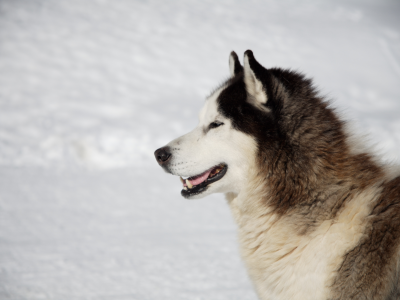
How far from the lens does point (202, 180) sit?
2.37 m

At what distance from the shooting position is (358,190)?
1.92 metres

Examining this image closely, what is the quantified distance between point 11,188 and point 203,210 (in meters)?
3.05

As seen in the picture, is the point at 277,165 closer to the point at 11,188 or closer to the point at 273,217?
the point at 273,217

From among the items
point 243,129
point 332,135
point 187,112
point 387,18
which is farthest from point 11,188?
point 387,18

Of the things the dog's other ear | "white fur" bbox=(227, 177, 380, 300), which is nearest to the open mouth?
"white fur" bbox=(227, 177, 380, 300)

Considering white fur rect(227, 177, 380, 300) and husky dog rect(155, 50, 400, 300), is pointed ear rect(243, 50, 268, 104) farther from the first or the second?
white fur rect(227, 177, 380, 300)

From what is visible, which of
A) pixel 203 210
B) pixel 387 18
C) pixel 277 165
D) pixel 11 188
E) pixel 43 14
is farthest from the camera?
pixel 387 18

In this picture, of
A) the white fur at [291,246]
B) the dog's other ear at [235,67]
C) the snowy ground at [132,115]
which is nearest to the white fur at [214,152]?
the white fur at [291,246]

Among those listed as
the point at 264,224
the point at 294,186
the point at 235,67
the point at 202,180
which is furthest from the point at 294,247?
the point at 235,67

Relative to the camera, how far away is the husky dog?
1.75 meters

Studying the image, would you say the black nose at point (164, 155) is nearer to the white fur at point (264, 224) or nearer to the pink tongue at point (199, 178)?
the white fur at point (264, 224)

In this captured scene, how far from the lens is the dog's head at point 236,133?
83.4 inches

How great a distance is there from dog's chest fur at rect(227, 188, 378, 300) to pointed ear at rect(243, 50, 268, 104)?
2.18ft

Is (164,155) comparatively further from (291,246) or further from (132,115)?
(132,115)
